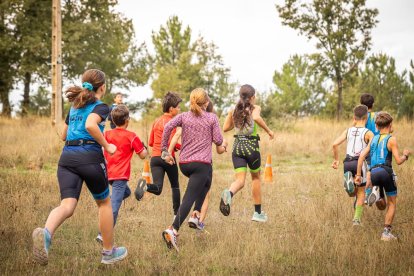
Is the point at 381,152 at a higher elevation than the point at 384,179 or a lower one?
higher

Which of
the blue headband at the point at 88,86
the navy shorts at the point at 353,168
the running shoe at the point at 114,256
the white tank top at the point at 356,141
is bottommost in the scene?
the running shoe at the point at 114,256

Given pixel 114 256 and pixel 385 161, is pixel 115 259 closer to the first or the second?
pixel 114 256

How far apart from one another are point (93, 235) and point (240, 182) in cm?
223

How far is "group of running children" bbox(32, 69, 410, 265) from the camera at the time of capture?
462 centimetres

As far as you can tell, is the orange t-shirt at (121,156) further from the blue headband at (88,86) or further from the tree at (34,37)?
the tree at (34,37)

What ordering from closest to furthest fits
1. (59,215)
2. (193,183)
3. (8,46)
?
(59,215), (193,183), (8,46)

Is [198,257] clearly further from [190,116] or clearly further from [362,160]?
[362,160]

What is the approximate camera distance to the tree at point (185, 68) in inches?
1300

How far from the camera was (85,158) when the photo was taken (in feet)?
15.1

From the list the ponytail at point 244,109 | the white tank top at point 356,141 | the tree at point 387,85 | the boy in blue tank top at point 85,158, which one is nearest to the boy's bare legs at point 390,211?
the white tank top at point 356,141

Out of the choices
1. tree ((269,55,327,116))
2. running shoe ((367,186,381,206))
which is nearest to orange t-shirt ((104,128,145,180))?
running shoe ((367,186,381,206))

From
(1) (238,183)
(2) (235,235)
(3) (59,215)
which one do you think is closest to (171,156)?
(2) (235,235)

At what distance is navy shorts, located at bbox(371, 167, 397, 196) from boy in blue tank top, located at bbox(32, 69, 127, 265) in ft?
11.4

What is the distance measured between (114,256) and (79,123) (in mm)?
1419
